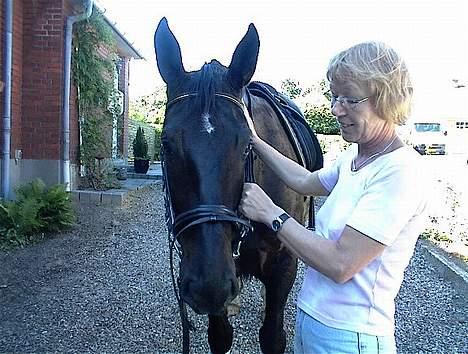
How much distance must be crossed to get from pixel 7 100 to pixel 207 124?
696 cm

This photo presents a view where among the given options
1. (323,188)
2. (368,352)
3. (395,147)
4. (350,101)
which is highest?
(350,101)

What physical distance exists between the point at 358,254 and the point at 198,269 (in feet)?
1.76

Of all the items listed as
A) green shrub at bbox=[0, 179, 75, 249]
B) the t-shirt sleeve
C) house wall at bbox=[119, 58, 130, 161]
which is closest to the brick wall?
green shrub at bbox=[0, 179, 75, 249]

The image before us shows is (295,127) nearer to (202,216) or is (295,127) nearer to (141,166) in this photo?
(202,216)

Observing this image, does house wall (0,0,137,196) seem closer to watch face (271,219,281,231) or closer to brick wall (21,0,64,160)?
brick wall (21,0,64,160)

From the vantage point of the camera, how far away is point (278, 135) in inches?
126

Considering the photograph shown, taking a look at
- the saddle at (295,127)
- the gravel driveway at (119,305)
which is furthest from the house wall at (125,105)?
the saddle at (295,127)

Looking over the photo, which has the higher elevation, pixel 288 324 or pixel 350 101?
pixel 350 101

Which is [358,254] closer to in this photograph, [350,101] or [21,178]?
[350,101]

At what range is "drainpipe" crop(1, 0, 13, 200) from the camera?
7.88 meters

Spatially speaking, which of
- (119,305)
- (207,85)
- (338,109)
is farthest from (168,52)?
(119,305)

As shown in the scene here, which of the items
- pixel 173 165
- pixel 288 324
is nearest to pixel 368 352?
pixel 173 165

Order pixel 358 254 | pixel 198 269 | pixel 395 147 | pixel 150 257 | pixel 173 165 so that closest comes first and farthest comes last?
pixel 358 254 → pixel 395 147 → pixel 198 269 → pixel 173 165 → pixel 150 257

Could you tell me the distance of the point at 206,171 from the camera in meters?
1.85
